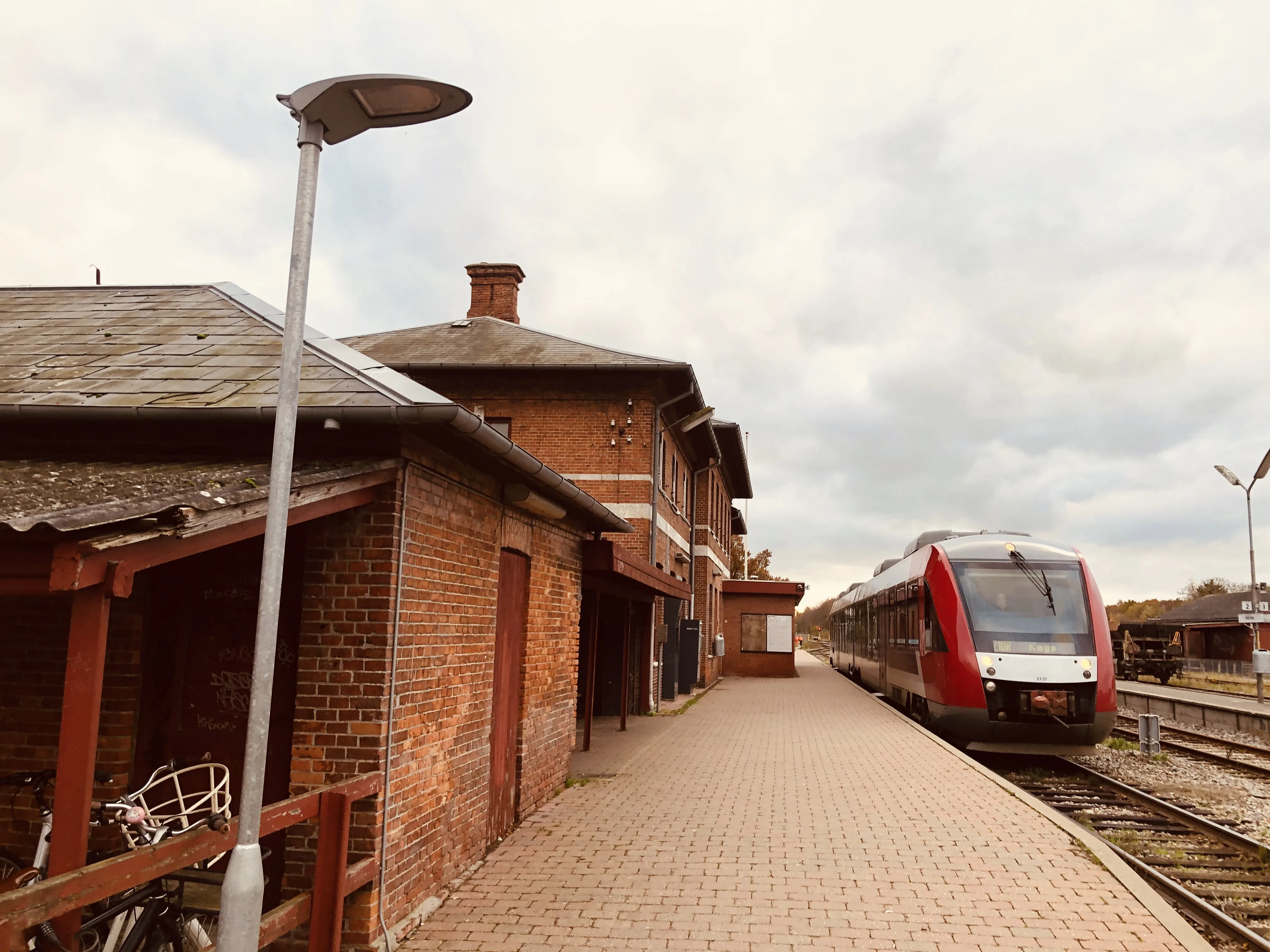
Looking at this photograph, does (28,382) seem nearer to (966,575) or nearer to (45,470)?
(45,470)

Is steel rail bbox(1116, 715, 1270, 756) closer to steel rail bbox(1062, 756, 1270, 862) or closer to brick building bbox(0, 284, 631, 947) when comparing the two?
steel rail bbox(1062, 756, 1270, 862)

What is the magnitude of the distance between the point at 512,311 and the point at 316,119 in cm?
1845

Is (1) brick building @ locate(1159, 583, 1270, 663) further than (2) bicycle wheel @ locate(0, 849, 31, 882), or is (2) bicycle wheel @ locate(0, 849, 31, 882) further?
(1) brick building @ locate(1159, 583, 1270, 663)

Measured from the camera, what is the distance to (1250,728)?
57.6 feet

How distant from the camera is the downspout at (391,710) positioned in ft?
16.2

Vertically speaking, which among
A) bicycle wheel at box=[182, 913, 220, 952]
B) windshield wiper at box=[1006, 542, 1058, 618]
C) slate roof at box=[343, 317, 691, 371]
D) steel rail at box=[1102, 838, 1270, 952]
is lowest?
steel rail at box=[1102, 838, 1270, 952]

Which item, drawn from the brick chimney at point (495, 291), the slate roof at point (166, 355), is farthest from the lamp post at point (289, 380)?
the brick chimney at point (495, 291)

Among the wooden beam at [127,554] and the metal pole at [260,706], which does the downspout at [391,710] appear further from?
the metal pole at [260,706]

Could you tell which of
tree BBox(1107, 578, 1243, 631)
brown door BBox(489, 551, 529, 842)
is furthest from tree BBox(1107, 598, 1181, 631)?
brown door BBox(489, 551, 529, 842)

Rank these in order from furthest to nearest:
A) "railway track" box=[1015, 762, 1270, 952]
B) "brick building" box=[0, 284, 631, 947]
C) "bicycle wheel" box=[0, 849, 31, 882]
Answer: "railway track" box=[1015, 762, 1270, 952]
"brick building" box=[0, 284, 631, 947]
"bicycle wheel" box=[0, 849, 31, 882]

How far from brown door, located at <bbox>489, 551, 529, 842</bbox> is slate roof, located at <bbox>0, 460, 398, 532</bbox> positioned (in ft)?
8.58

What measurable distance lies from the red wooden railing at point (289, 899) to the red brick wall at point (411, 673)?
0.28 metres

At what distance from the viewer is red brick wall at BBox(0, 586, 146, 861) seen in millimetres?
5070

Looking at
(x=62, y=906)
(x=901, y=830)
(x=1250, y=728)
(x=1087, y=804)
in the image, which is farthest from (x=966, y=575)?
(x=62, y=906)
